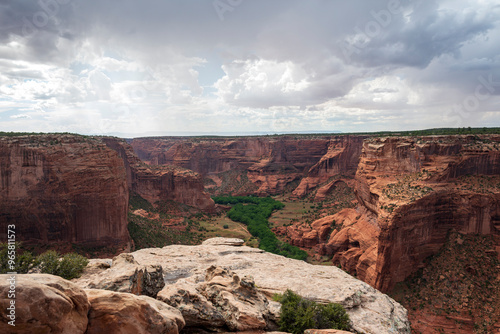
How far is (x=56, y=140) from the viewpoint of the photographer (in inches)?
1304

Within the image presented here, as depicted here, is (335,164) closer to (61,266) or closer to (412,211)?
(412,211)

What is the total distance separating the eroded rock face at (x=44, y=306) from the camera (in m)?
6.13

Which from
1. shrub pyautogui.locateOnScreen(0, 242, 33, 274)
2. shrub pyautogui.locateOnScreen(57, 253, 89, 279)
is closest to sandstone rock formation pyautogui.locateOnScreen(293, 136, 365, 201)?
shrub pyautogui.locateOnScreen(57, 253, 89, 279)

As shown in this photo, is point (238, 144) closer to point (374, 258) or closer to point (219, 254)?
A: point (374, 258)

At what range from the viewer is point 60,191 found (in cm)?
3105

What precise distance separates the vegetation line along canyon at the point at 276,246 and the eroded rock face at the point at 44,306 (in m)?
0.05

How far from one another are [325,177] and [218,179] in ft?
151

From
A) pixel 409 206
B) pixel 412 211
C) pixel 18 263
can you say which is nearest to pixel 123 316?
pixel 18 263

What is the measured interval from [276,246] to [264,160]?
62250 mm

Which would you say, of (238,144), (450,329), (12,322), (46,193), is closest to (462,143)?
(450,329)

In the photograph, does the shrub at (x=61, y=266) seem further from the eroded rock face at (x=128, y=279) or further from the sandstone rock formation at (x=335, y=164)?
the sandstone rock formation at (x=335, y=164)

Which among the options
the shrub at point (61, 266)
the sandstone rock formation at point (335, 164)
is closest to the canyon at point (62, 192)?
the shrub at point (61, 266)

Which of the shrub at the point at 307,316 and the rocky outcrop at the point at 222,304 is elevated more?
the rocky outcrop at the point at 222,304

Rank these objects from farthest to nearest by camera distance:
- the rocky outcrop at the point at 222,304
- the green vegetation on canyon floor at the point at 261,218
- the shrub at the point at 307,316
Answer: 1. the green vegetation on canyon floor at the point at 261,218
2. the shrub at the point at 307,316
3. the rocky outcrop at the point at 222,304
